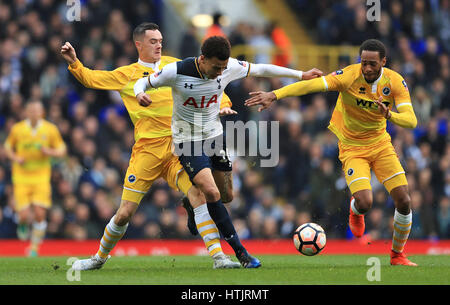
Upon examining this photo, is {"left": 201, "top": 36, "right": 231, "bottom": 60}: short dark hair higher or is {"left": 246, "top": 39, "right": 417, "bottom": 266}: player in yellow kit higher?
{"left": 201, "top": 36, "right": 231, "bottom": 60}: short dark hair

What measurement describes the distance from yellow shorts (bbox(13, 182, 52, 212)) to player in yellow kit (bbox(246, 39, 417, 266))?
5987mm

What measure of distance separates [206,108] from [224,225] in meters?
1.27

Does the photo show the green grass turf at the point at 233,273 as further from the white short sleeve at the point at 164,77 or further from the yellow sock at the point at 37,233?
the yellow sock at the point at 37,233

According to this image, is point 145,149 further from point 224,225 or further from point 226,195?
point 224,225

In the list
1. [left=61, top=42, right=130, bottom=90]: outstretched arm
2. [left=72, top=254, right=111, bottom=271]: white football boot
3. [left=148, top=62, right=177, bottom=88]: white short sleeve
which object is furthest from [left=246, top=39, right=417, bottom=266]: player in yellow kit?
[left=72, top=254, right=111, bottom=271]: white football boot

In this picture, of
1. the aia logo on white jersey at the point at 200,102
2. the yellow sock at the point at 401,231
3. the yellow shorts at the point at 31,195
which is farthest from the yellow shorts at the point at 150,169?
the yellow shorts at the point at 31,195

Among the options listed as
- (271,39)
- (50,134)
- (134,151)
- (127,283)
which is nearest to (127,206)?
Result: (134,151)

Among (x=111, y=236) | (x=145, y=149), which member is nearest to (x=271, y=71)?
(x=145, y=149)

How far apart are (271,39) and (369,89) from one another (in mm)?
9291

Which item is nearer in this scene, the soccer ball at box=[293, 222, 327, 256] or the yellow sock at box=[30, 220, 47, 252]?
the soccer ball at box=[293, 222, 327, 256]

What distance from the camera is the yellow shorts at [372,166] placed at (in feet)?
32.3

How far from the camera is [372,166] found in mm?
10164

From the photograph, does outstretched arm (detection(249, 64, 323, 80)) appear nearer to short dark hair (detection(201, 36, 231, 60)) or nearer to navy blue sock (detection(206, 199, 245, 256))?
short dark hair (detection(201, 36, 231, 60))

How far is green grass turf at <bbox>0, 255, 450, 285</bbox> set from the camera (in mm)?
8117
